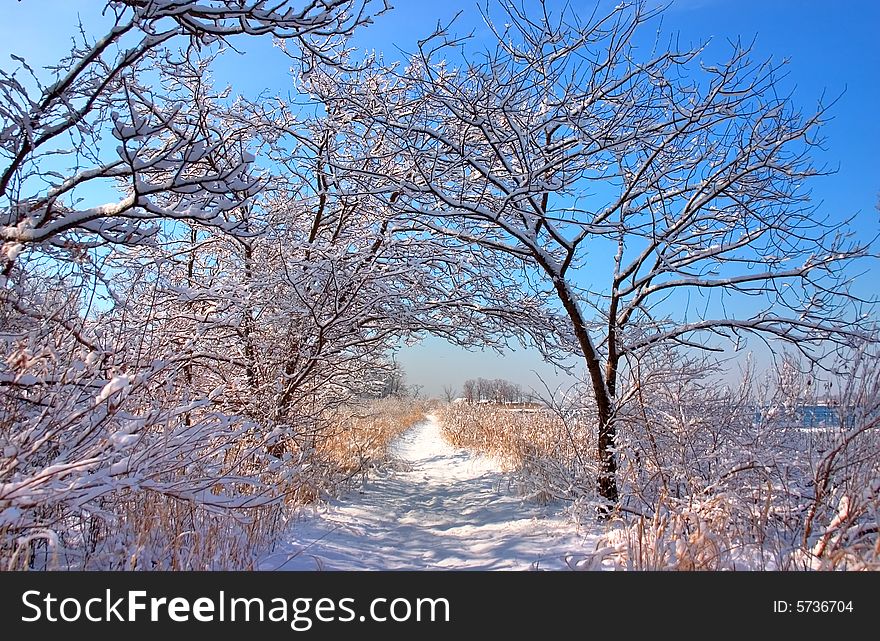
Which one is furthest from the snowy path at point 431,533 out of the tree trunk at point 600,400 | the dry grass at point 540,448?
the tree trunk at point 600,400

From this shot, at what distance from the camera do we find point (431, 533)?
18.0 feet

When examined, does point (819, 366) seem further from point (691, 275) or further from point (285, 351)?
point (285, 351)

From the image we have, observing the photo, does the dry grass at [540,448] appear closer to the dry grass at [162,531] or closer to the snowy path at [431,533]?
the snowy path at [431,533]

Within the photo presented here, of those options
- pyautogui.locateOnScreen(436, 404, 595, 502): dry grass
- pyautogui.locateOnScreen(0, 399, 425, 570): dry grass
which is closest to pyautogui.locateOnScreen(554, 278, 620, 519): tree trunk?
pyautogui.locateOnScreen(436, 404, 595, 502): dry grass

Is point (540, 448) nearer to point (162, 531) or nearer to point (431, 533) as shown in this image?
point (431, 533)

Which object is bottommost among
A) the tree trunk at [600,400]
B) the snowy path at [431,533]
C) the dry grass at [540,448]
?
the snowy path at [431,533]

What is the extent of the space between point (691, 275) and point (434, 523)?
386cm

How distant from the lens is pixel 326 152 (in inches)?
230

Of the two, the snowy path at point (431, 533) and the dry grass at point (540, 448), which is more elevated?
the dry grass at point (540, 448)

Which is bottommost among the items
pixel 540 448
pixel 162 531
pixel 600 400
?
pixel 540 448

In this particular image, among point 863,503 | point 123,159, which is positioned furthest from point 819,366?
point 123,159

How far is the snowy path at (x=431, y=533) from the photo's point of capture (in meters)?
4.20

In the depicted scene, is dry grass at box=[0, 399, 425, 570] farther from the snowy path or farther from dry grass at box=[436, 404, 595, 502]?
dry grass at box=[436, 404, 595, 502]

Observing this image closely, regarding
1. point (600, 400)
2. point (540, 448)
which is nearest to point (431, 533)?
point (600, 400)
